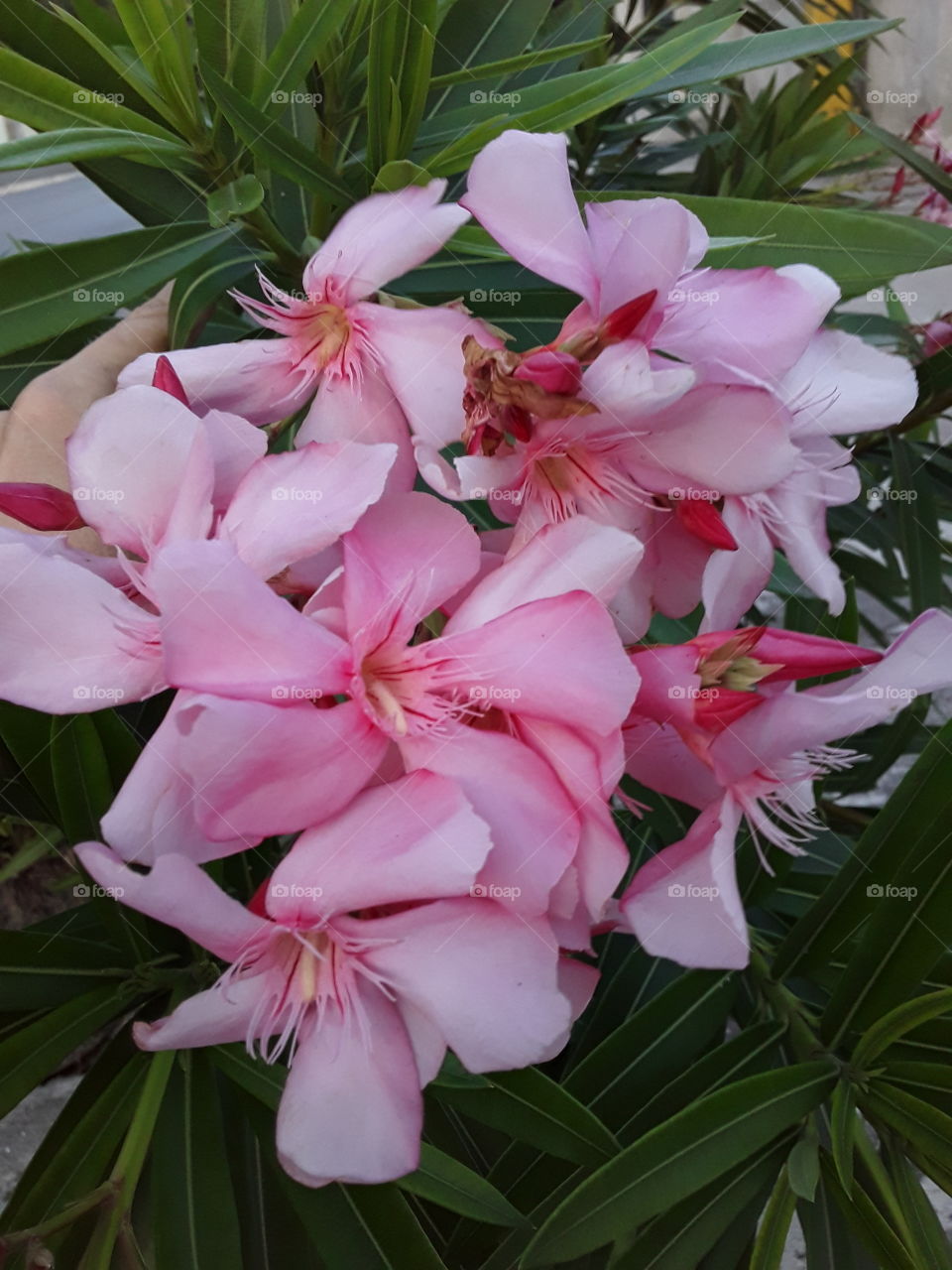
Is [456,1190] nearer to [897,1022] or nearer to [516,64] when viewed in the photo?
[897,1022]

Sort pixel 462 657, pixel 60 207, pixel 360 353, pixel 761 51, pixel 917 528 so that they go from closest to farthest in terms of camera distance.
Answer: pixel 462 657 < pixel 360 353 < pixel 761 51 < pixel 917 528 < pixel 60 207

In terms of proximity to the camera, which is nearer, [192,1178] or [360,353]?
[360,353]

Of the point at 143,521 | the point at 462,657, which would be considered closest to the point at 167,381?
the point at 143,521

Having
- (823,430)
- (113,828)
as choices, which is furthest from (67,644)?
(823,430)

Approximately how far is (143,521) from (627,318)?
0.59ft

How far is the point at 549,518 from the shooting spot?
1.14 feet

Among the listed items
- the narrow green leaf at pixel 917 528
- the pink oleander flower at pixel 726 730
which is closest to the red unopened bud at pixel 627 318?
the pink oleander flower at pixel 726 730

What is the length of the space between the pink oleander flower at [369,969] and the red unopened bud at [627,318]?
0.16 meters

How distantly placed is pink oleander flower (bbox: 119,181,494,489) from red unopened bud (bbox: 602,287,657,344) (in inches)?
2.3

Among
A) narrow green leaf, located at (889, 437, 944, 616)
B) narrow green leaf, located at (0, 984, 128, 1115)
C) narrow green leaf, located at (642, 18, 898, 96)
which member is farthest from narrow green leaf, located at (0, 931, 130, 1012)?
narrow green leaf, located at (889, 437, 944, 616)

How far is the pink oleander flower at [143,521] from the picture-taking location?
0.32 meters

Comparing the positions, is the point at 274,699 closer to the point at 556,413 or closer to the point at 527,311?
the point at 556,413

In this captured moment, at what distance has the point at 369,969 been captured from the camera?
34cm

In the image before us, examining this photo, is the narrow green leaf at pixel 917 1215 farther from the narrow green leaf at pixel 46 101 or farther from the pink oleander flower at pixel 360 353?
the narrow green leaf at pixel 46 101
